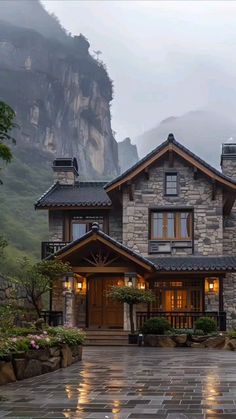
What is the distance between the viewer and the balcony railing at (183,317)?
884 inches

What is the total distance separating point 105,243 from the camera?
2252 cm

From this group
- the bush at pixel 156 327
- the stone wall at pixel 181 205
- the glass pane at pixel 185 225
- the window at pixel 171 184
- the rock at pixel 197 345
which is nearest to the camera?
the rock at pixel 197 345

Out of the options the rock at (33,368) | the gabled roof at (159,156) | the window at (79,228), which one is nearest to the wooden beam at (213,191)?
the gabled roof at (159,156)

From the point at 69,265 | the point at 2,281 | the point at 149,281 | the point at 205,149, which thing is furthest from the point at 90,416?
the point at 205,149

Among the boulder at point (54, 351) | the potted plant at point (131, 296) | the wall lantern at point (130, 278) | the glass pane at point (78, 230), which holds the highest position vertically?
the glass pane at point (78, 230)

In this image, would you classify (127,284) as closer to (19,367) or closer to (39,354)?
(39,354)

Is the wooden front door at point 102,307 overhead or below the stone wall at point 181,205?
below

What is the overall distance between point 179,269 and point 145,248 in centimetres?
259

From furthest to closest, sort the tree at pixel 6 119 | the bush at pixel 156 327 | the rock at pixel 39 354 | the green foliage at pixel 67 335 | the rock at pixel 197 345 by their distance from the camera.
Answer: the bush at pixel 156 327 < the rock at pixel 197 345 < the green foliage at pixel 67 335 < the rock at pixel 39 354 < the tree at pixel 6 119

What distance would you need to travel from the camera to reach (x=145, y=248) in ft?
83.1

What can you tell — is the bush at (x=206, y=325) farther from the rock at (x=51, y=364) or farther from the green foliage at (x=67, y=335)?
the rock at (x=51, y=364)

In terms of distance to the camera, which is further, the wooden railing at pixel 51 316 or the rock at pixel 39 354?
the wooden railing at pixel 51 316

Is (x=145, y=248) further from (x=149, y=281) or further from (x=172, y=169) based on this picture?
(x=172, y=169)

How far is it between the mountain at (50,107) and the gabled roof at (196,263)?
136ft
